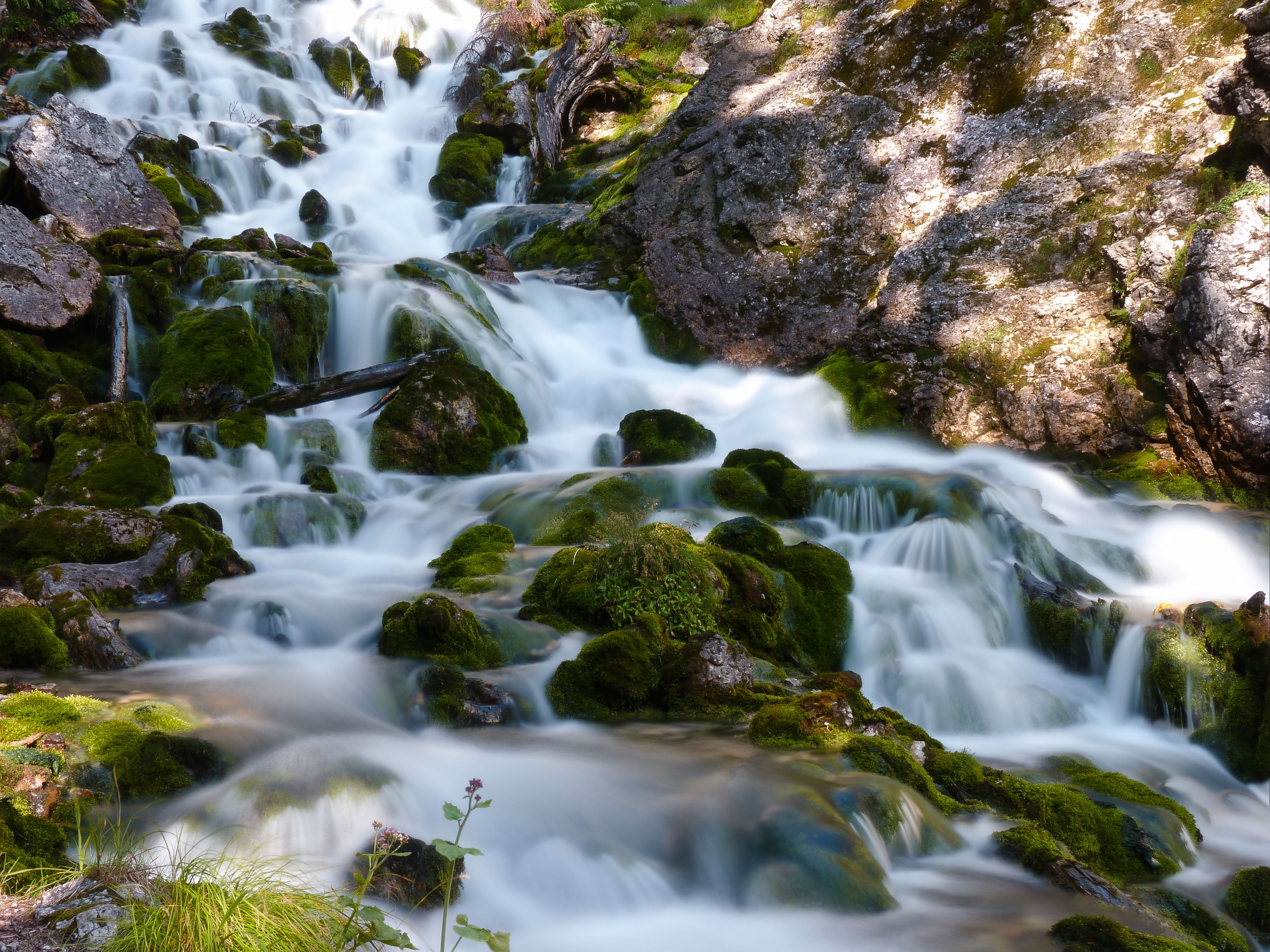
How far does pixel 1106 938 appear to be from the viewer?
3.04 metres

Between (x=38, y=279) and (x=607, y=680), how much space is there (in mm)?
10625

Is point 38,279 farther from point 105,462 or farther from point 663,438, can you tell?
point 663,438

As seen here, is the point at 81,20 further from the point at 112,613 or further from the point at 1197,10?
the point at 1197,10

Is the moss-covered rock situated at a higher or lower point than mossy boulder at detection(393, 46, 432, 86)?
lower

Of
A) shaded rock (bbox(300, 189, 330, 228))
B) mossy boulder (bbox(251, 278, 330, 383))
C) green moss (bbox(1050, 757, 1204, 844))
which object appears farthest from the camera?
shaded rock (bbox(300, 189, 330, 228))

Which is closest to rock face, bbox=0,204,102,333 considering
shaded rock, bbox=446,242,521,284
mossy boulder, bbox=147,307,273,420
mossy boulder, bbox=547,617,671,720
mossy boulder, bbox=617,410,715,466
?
mossy boulder, bbox=147,307,273,420

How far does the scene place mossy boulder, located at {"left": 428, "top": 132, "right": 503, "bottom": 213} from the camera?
825 inches

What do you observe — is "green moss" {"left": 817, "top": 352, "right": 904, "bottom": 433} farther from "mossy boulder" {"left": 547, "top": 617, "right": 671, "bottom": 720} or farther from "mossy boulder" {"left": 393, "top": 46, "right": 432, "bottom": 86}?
"mossy boulder" {"left": 393, "top": 46, "right": 432, "bottom": 86}

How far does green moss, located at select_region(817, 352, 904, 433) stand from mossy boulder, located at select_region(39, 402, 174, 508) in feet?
31.3

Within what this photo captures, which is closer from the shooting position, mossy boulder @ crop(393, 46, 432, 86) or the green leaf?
the green leaf

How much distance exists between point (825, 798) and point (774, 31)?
17.3m

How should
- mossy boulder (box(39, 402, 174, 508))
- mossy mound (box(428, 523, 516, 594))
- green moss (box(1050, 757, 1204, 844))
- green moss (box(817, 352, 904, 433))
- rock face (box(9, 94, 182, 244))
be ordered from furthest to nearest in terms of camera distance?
rock face (box(9, 94, 182, 244)) < green moss (box(817, 352, 904, 433)) < mossy boulder (box(39, 402, 174, 508)) < mossy mound (box(428, 523, 516, 594)) < green moss (box(1050, 757, 1204, 844))

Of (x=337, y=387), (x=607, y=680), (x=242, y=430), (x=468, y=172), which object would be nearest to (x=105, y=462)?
(x=242, y=430)

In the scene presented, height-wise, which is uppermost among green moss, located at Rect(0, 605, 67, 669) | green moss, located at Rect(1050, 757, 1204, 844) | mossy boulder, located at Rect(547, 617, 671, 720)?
green moss, located at Rect(0, 605, 67, 669)
